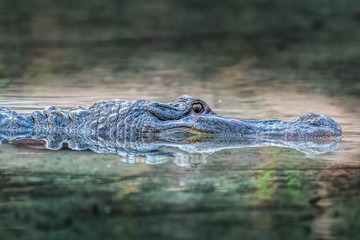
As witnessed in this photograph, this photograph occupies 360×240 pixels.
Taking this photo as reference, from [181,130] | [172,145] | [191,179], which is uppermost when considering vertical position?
[181,130]

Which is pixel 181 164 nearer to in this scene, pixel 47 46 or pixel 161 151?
pixel 161 151

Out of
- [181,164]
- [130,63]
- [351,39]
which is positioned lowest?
[181,164]

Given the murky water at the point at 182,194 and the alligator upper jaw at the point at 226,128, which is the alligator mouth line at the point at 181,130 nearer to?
the alligator upper jaw at the point at 226,128

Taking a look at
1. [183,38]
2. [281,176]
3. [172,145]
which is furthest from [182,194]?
[183,38]

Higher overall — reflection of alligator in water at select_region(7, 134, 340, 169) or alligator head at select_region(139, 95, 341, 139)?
alligator head at select_region(139, 95, 341, 139)

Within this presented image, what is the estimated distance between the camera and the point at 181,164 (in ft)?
23.6

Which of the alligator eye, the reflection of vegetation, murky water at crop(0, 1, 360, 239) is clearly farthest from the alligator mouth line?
the reflection of vegetation

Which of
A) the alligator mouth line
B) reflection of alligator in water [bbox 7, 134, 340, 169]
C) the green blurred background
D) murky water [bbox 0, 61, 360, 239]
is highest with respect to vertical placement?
the green blurred background

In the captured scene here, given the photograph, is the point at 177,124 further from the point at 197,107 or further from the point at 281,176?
the point at 281,176

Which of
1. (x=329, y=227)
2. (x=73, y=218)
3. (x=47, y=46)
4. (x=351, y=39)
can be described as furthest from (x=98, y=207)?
(x=351, y=39)

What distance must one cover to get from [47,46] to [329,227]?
13.9 meters

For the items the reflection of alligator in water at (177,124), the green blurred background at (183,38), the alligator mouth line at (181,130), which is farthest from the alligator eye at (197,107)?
the green blurred background at (183,38)

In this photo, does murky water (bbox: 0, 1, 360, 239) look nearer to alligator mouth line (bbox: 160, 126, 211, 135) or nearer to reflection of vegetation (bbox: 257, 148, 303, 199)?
reflection of vegetation (bbox: 257, 148, 303, 199)

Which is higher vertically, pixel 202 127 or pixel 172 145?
pixel 202 127
